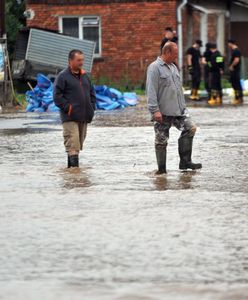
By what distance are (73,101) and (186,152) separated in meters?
1.68

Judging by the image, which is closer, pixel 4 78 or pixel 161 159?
pixel 161 159

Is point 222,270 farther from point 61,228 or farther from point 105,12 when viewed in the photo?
point 105,12

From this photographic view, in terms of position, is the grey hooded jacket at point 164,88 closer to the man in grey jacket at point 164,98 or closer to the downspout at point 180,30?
the man in grey jacket at point 164,98

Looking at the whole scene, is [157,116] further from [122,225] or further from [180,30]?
[180,30]

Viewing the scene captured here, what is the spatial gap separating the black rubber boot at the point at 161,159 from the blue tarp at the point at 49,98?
542 inches

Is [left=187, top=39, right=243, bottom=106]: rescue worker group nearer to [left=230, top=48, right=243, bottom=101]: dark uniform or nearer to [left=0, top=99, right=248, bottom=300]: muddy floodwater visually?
[left=230, top=48, right=243, bottom=101]: dark uniform

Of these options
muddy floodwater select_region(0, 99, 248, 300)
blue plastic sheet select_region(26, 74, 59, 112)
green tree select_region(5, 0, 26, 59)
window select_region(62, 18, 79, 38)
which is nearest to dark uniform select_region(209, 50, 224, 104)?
blue plastic sheet select_region(26, 74, 59, 112)

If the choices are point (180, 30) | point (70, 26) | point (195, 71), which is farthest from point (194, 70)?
point (70, 26)

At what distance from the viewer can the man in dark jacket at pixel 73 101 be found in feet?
47.7

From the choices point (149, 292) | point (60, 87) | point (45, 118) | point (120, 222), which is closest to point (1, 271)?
point (149, 292)

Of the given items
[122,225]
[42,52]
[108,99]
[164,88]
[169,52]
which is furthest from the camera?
[42,52]

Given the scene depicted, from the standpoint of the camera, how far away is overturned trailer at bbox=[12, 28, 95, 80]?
31844 mm

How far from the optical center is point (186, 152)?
1436 cm

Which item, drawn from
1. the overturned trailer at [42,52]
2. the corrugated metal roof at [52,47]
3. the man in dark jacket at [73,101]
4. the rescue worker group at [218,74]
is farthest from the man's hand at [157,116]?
the corrugated metal roof at [52,47]
